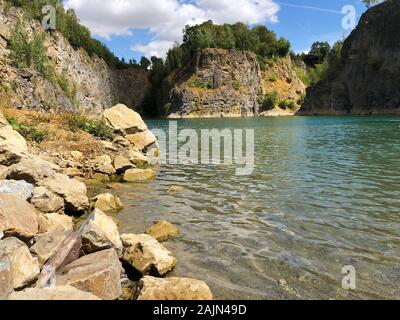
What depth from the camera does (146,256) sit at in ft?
26.6

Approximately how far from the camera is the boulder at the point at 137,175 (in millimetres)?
17797

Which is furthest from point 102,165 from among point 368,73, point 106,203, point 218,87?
point 218,87

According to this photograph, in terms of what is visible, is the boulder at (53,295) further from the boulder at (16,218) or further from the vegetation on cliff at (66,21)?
the vegetation on cliff at (66,21)

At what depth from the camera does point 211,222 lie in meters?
11.4

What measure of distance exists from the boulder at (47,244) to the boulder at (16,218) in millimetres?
218

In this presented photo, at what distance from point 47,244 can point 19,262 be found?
1.47m

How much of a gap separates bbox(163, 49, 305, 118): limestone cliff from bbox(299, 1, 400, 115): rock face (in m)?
23.1

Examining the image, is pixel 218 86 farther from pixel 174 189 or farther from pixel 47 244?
pixel 47 244

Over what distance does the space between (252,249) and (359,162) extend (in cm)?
1432

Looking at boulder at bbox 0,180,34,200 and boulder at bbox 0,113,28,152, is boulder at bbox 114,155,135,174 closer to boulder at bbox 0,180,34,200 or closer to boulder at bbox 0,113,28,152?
boulder at bbox 0,113,28,152

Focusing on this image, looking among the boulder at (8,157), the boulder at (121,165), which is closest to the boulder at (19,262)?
the boulder at (8,157)

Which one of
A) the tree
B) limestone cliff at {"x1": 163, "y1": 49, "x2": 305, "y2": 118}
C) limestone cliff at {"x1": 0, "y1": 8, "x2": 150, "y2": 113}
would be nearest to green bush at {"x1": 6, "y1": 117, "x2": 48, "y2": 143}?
limestone cliff at {"x1": 0, "y1": 8, "x2": 150, "y2": 113}

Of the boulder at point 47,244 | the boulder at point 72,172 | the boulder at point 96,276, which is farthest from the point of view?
the boulder at point 72,172

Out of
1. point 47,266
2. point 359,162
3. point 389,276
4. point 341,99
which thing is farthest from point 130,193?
point 341,99
